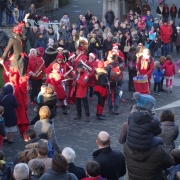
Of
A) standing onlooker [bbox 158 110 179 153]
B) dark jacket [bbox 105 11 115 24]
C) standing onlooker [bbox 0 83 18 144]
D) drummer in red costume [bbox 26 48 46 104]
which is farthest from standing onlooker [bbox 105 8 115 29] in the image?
standing onlooker [bbox 158 110 179 153]

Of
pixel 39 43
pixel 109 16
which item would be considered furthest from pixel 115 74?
pixel 109 16

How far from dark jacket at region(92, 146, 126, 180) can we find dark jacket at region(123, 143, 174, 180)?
0.74ft

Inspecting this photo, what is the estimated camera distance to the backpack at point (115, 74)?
1488 cm

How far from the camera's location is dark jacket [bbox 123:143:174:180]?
7.54m

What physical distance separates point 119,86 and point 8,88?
12.7 feet

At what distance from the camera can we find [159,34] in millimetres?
24344

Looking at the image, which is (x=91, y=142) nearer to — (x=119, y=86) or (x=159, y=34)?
(x=119, y=86)

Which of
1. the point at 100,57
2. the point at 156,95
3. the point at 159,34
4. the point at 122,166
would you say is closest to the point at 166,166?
the point at 122,166

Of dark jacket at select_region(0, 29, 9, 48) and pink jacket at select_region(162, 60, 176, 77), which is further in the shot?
pink jacket at select_region(162, 60, 176, 77)

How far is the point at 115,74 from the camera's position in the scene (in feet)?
49.0

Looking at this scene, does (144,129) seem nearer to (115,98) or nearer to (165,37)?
(115,98)

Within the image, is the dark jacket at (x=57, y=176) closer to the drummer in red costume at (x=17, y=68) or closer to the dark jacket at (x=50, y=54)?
the drummer in red costume at (x=17, y=68)

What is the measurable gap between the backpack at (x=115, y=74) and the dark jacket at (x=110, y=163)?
22.7ft

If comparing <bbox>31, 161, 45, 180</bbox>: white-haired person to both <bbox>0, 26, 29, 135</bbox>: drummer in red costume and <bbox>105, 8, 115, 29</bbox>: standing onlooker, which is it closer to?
<bbox>0, 26, 29, 135</bbox>: drummer in red costume
